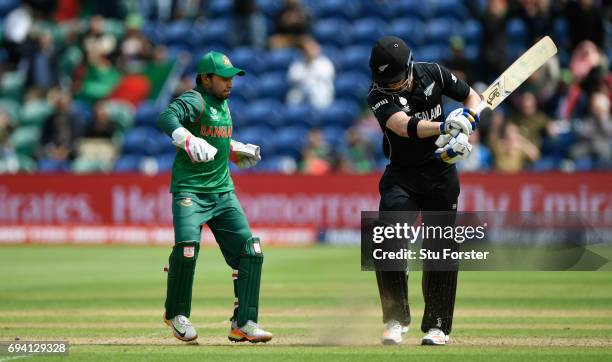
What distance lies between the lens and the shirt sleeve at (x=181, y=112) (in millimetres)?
8164

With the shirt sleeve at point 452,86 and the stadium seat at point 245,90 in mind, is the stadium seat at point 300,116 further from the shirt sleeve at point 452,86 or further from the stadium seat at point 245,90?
the shirt sleeve at point 452,86

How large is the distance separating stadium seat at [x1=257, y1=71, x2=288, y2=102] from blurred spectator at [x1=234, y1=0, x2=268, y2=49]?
1.05m

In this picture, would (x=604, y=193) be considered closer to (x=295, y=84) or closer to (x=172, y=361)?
(x=295, y=84)

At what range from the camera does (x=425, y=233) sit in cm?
→ 831

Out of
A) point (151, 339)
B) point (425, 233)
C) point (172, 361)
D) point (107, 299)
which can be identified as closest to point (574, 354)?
point (425, 233)

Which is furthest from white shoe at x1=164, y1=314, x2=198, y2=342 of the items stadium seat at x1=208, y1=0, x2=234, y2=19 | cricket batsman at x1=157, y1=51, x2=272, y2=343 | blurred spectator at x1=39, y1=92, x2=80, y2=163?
stadium seat at x1=208, y1=0, x2=234, y2=19

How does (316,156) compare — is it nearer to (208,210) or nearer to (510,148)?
(510,148)

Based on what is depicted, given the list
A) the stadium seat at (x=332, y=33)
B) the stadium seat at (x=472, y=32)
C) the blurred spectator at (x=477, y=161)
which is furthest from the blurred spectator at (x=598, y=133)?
the stadium seat at (x=332, y=33)

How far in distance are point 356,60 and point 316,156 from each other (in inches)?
108

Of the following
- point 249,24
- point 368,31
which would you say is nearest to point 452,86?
point 368,31

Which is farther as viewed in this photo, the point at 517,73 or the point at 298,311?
the point at 298,311

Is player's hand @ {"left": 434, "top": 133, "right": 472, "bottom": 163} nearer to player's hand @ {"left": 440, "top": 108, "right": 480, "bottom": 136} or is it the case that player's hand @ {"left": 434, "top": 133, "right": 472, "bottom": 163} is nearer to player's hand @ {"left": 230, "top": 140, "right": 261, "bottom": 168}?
player's hand @ {"left": 440, "top": 108, "right": 480, "bottom": 136}

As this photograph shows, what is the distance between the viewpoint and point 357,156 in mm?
19781

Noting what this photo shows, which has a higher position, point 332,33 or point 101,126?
point 332,33
